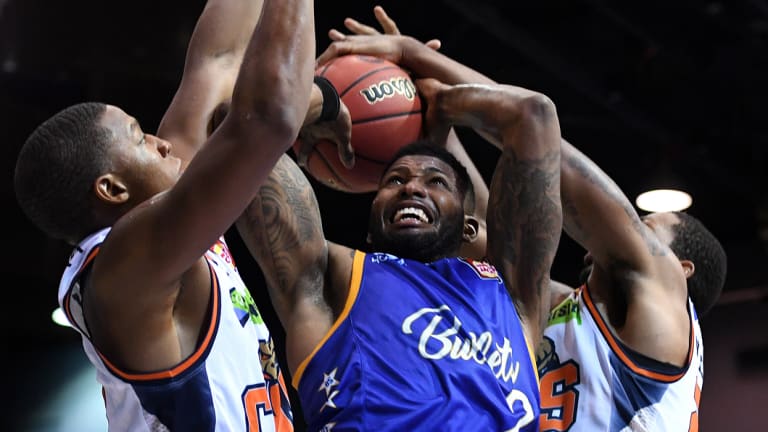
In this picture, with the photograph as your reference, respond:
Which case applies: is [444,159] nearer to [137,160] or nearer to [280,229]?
[280,229]

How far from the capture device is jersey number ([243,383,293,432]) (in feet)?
6.76

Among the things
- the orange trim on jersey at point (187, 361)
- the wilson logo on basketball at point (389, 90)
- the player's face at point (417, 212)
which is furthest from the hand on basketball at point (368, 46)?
the orange trim on jersey at point (187, 361)

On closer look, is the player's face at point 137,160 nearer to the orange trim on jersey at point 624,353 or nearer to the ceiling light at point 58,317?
the orange trim on jersey at point 624,353

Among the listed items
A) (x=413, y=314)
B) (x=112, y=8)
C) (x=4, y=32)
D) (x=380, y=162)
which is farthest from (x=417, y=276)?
(x=4, y=32)

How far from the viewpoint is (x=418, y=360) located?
2.22 meters

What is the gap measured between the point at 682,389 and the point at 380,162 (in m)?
1.07

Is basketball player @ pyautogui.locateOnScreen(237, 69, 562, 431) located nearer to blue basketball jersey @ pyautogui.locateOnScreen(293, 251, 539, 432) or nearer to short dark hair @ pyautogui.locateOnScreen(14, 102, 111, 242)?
blue basketball jersey @ pyautogui.locateOnScreen(293, 251, 539, 432)

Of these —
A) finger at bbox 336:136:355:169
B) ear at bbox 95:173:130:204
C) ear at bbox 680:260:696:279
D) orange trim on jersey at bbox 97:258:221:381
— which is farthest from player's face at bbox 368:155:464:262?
ear at bbox 680:260:696:279

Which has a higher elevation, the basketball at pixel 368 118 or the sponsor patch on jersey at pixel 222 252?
the basketball at pixel 368 118

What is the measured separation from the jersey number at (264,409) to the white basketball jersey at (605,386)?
848 millimetres

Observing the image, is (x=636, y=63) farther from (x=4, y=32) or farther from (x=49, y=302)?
(x=49, y=302)

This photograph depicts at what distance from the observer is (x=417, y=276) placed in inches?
94.3

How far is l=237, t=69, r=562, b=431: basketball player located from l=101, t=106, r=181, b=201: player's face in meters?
0.30

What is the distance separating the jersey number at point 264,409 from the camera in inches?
81.1
